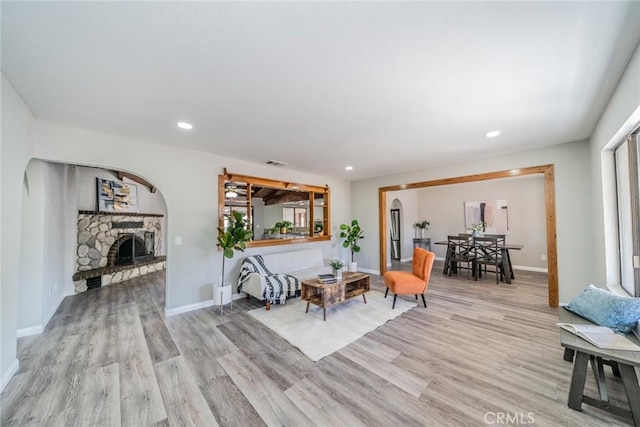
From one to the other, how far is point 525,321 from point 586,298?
1330mm

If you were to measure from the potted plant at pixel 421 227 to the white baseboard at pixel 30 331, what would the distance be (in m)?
8.98

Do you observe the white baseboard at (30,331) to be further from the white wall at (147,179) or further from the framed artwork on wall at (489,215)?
the framed artwork on wall at (489,215)

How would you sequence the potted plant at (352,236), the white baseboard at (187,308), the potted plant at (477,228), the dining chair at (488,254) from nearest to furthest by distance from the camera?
1. the white baseboard at (187,308)
2. the dining chair at (488,254)
3. the potted plant at (352,236)
4. the potted plant at (477,228)

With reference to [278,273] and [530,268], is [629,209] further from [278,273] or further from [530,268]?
[530,268]

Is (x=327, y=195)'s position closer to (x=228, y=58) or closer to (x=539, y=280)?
Answer: (x=228, y=58)

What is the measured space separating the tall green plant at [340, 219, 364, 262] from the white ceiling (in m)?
3.28

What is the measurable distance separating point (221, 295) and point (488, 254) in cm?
579

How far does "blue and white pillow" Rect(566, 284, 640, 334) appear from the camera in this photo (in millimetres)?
1732

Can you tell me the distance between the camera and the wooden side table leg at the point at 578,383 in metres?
1.66

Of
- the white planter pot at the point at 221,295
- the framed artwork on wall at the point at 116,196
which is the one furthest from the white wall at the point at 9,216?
the framed artwork on wall at the point at 116,196

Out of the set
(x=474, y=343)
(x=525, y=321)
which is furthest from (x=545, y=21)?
(x=525, y=321)

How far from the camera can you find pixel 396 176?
557 centimetres

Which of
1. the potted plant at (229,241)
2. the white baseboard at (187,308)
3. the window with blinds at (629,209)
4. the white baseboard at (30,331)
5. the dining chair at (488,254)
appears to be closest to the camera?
the window with blinds at (629,209)

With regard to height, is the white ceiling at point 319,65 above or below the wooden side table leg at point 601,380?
above
